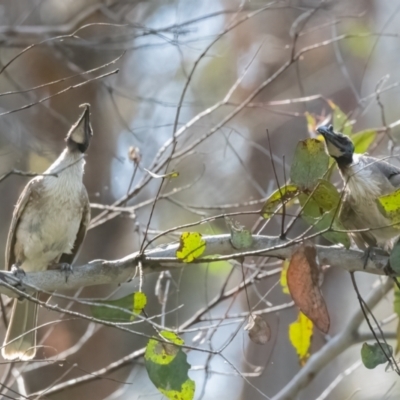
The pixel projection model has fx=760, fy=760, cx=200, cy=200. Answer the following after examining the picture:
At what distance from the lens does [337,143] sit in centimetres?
337

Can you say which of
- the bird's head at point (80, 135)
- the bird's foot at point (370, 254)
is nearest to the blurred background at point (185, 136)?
the bird's head at point (80, 135)

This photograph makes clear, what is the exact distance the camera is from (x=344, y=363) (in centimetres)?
797

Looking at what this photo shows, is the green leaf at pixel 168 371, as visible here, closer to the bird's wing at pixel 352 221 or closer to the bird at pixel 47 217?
the bird's wing at pixel 352 221

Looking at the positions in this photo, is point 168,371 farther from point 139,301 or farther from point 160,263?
point 160,263

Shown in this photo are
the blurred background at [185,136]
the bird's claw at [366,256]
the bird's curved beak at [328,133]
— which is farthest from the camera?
the blurred background at [185,136]

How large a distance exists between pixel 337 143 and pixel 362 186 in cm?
23

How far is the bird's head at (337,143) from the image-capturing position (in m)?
3.34

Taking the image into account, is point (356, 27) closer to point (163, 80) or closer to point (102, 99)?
point (163, 80)

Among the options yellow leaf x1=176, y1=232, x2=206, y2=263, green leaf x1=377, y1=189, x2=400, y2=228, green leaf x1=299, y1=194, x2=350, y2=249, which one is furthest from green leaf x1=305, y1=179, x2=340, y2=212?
yellow leaf x1=176, y1=232, x2=206, y2=263

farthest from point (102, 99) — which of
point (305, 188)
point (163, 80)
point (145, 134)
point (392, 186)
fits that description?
point (305, 188)

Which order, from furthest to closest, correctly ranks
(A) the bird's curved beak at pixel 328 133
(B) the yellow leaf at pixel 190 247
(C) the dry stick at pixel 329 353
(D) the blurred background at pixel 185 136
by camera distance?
(D) the blurred background at pixel 185 136 → (C) the dry stick at pixel 329 353 → (A) the bird's curved beak at pixel 328 133 → (B) the yellow leaf at pixel 190 247

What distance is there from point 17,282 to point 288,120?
202 inches

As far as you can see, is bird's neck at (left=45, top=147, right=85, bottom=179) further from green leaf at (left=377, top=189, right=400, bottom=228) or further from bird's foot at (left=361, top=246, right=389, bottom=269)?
green leaf at (left=377, top=189, right=400, bottom=228)

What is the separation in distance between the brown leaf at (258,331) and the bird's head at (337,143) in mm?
1117
